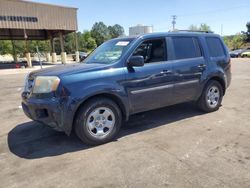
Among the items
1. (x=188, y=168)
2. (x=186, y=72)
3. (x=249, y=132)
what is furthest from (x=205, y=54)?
(x=188, y=168)

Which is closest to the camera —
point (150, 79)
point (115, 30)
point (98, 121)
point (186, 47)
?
point (98, 121)

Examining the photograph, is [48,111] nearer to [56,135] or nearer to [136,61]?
[56,135]

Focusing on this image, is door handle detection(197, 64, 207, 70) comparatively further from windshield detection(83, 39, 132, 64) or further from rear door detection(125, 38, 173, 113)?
windshield detection(83, 39, 132, 64)

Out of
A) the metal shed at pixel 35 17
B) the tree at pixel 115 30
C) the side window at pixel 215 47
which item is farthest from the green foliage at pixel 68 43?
the side window at pixel 215 47

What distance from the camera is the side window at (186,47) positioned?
16.2ft

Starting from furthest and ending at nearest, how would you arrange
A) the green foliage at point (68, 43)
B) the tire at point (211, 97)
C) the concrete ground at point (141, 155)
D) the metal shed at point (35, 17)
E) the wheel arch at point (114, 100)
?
the green foliage at point (68, 43) → the metal shed at point (35, 17) → the tire at point (211, 97) → the wheel arch at point (114, 100) → the concrete ground at point (141, 155)

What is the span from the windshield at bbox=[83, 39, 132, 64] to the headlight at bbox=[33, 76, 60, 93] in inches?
42.6

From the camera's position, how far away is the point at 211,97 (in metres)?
5.70

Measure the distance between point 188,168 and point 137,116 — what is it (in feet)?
8.20

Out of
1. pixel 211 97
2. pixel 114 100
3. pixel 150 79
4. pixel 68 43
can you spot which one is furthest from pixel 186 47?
pixel 68 43

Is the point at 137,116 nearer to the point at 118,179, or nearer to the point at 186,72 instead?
the point at 186,72

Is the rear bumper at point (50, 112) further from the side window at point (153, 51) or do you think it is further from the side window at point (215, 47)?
the side window at point (215, 47)

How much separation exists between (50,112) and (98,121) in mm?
817

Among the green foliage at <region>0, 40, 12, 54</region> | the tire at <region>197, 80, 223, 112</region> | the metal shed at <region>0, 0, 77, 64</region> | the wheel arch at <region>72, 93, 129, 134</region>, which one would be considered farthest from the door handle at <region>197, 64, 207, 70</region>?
the green foliage at <region>0, 40, 12, 54</region>
